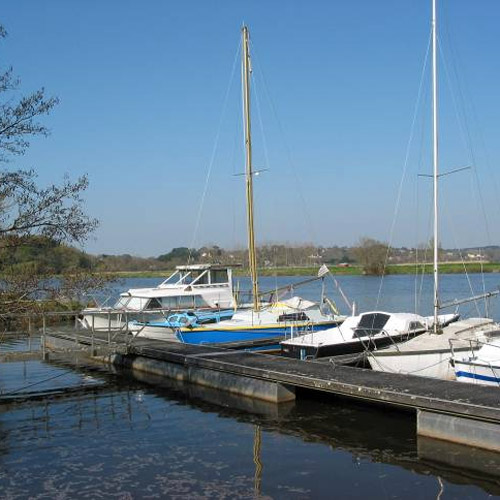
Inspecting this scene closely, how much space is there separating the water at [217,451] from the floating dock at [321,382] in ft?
1.13

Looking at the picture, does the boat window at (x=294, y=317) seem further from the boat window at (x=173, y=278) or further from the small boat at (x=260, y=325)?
the boat window at (x=173, y=278)

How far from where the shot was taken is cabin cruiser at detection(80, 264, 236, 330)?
98.6 ft

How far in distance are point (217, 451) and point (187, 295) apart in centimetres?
1808

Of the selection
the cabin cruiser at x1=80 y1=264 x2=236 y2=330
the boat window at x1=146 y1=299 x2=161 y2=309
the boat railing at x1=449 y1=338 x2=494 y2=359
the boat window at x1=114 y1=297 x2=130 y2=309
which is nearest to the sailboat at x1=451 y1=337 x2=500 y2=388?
the boat railing at x1=449 y1=338 x2=494 y2=359

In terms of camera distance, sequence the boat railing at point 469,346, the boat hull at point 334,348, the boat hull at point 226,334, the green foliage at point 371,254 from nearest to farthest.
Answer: the boat railing at point 469,346 < the boat hull at point 334,348 < the boat hull at point 226,334 < the green foliage at point 371,254

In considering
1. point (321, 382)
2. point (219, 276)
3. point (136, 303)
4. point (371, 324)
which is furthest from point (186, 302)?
point (321, 382)

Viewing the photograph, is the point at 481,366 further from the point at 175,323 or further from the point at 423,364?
the point at 175,323

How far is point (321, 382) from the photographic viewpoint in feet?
49.0

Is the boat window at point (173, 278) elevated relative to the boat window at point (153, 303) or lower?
elevated

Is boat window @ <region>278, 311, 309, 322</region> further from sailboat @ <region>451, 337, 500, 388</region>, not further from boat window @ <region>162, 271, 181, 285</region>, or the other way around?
sailboat @ <region>451, 337, 500, 388</region>

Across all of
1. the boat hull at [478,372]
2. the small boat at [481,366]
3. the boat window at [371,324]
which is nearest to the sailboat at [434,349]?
the small boat at [481,366]

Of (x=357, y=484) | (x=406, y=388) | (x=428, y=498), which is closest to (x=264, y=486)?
(x=357, y=484)

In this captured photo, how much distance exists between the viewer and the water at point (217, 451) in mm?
10430

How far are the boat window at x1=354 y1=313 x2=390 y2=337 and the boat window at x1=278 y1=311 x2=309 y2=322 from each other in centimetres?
561
